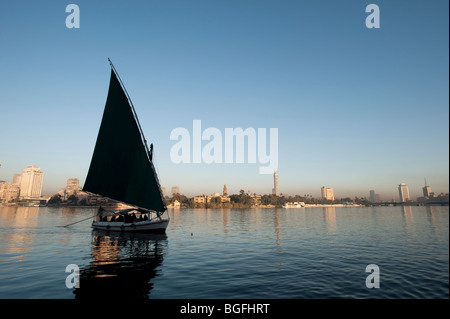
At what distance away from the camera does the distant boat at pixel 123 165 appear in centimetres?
4191

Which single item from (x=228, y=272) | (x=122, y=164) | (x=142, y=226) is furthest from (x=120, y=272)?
(x=122, y=164)

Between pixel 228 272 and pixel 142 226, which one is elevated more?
pixel 142 226

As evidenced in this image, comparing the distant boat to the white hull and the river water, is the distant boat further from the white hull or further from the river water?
the river water

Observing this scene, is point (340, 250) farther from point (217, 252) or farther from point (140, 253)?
point (140, 253)

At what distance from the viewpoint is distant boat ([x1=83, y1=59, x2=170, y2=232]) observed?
41906mm

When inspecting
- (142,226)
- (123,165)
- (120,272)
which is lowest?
(120,272)

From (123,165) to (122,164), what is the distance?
245 millimetres

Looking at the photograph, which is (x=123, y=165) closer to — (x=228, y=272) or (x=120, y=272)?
(x=120, y=272)

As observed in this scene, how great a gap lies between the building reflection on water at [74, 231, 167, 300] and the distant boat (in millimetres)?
11241

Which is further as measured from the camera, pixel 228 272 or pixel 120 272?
pixel 120 272

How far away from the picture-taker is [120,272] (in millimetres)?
19656

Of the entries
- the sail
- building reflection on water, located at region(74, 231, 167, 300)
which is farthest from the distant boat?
building reflection on water, located at region(74, 231, 167, 300)

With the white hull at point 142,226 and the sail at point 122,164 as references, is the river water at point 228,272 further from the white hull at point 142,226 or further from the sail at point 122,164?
the sail at point 122,164
